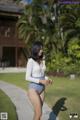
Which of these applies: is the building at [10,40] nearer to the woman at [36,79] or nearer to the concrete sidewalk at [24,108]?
the concrete sidewalk at [24,108]

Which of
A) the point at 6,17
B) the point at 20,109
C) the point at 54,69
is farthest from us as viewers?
the point at 6,17

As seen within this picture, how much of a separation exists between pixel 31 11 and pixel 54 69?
757 cm

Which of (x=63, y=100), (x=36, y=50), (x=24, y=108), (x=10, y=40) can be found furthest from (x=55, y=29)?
(x=36, y=50)

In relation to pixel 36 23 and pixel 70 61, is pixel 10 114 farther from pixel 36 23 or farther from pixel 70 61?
pixel 36 23

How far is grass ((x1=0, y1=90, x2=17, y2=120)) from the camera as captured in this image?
10.8 meters

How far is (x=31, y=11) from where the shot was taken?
33.0 m

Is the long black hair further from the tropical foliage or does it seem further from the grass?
the tropical foliage

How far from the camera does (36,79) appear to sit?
26.7 ft

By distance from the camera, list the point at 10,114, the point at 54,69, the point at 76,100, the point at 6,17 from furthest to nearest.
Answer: the point at 6,17 < the point at 54,69 < the point at 76,100 < the point at 10,114

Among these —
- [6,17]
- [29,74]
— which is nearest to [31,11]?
[6,17]

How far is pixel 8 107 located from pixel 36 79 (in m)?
4.51

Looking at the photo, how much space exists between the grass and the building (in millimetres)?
24587

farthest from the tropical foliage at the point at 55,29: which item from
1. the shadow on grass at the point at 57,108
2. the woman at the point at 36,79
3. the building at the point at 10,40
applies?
the woman at the point at 36,79

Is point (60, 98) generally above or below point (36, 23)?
below
